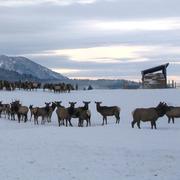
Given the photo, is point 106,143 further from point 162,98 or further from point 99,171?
point 162,98

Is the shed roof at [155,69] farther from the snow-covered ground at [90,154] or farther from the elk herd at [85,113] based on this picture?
the snow-covered ground at [90,154]

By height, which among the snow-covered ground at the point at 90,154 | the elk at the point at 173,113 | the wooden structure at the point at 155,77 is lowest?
the snow-covered ground at the point at 90,154

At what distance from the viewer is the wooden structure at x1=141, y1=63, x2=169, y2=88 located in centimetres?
7438

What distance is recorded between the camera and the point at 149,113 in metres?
35.2

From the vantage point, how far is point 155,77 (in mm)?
75000

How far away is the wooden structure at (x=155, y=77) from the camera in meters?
74.4

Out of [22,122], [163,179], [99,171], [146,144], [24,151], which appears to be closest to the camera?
[163,179]

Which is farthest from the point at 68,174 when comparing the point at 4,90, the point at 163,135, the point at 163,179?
the point at 4,90

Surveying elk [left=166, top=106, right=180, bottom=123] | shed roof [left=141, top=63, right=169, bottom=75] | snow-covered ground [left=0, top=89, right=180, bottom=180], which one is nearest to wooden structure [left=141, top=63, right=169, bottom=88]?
shed roof [left=141, top=63, right=169, bottom=75]

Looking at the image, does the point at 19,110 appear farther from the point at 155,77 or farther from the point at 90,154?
the point at 155,77

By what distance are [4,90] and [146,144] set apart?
4917 cm

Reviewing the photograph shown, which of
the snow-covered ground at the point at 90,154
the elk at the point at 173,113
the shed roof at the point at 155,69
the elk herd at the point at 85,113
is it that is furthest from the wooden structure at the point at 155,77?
→ the snow-covered ground at the point at 90,154

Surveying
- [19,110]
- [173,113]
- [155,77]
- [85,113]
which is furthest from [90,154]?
[155,77]

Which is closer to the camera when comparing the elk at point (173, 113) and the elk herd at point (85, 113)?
the elk herd at point (85, 113)
